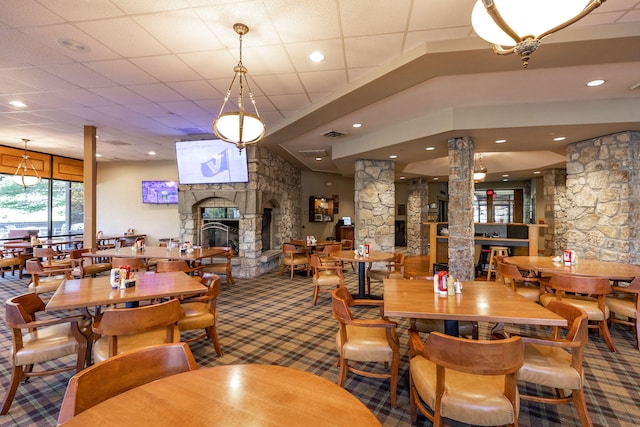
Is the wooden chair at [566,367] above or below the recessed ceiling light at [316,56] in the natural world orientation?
below

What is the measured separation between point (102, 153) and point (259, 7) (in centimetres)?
802

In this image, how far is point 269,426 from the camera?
0.93m

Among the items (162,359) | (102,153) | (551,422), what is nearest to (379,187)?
(551,422)

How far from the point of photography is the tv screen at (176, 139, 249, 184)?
246 inches

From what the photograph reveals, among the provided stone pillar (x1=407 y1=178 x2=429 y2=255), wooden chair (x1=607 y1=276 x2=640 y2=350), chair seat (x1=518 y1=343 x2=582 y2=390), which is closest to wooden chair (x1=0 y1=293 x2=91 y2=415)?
chair seat (x1=518 y1=343 x2=582 y2=390)

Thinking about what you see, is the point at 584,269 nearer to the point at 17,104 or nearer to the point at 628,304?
the point at 628,304

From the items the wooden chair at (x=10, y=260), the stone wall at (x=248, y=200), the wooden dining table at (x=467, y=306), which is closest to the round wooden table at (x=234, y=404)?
the wooden dining table at (x=467, y=306)

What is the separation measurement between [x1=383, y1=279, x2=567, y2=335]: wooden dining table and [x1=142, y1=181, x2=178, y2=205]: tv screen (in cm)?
815

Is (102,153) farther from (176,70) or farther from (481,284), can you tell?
(481,284)

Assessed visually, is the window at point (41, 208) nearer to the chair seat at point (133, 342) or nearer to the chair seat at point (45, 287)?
the chair seat at point (45, 287)

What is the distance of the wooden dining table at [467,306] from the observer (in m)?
→ 1.90

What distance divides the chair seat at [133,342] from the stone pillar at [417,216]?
905 cm

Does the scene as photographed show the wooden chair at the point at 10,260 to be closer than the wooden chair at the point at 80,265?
No

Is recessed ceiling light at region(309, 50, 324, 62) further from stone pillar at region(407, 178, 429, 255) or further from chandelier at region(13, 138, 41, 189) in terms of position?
stone pillar at region(407, 178, 429, 255)
